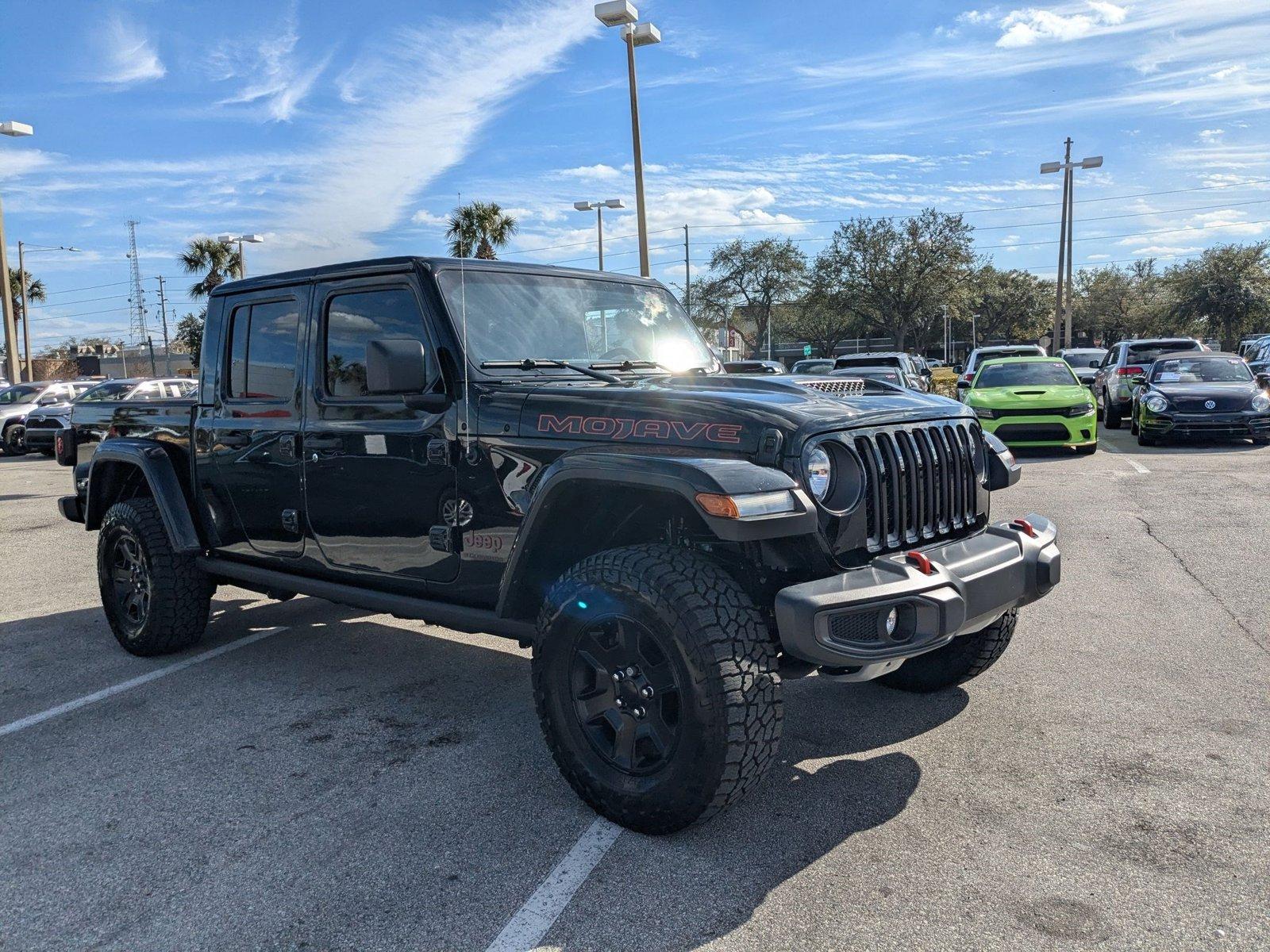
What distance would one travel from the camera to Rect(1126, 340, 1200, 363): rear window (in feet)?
61.2

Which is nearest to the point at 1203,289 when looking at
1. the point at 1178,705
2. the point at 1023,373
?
the point at 1023,373

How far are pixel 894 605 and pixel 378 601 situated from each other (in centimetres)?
224

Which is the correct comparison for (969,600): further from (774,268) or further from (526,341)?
(774,268)

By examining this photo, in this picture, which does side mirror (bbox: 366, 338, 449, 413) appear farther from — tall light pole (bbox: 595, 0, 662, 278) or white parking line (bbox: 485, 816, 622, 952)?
tall light pole (bbox: 595, 0, 662, 278)

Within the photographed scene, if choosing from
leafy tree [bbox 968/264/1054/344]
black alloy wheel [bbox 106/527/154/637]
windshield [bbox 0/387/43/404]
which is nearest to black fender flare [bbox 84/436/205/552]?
black alloy wheel [bbox 106/527/154/637]

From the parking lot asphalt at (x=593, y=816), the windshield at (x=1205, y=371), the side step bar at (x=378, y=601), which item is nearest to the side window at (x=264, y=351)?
the side step bar at (x=378, y=601)

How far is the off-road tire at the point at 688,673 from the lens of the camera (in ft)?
9.37

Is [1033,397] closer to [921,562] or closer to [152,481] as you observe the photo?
[921,562]

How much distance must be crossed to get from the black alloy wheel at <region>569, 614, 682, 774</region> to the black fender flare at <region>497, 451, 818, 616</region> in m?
0.41

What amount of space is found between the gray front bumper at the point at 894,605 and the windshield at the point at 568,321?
1623 mm

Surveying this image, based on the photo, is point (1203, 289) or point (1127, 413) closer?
point (1127, 413)

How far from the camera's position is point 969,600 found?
3127 mm

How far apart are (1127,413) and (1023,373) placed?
18.4 ft

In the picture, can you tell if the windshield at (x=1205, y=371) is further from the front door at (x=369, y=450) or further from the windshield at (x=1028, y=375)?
the front door at (x=369, y=450)
